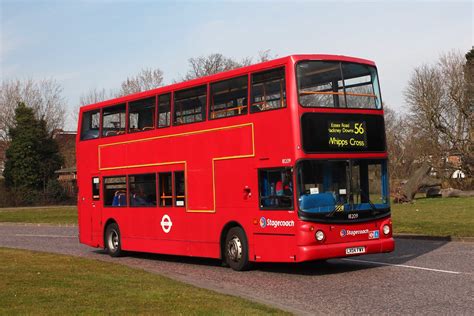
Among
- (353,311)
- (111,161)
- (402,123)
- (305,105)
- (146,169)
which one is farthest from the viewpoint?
(402,123)

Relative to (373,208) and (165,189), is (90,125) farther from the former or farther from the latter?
(373,208)

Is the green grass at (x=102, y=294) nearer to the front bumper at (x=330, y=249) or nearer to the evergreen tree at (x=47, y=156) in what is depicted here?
the front bumper at (x=330, y=249)

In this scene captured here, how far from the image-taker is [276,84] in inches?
576

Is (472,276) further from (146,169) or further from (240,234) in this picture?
(146,169)

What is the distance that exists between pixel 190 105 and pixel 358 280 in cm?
593

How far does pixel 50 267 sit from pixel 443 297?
27.5ft

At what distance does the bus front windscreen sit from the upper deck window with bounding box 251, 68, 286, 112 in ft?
4.65

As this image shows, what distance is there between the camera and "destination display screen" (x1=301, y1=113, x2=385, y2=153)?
46.4ft

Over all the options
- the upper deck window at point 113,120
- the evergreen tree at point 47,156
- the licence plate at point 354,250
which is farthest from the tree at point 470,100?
the licence plate at point 354,250

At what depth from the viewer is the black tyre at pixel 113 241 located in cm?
2012

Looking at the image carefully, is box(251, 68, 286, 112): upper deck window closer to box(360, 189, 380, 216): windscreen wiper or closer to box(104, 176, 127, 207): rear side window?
box(360, 189, 380, 216): windscreen wiper

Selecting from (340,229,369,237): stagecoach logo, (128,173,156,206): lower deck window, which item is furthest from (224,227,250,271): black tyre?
(128,173,156,206): lower deck window

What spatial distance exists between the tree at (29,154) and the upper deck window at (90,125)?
42.7 metres

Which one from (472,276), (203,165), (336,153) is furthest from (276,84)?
(472,276)
